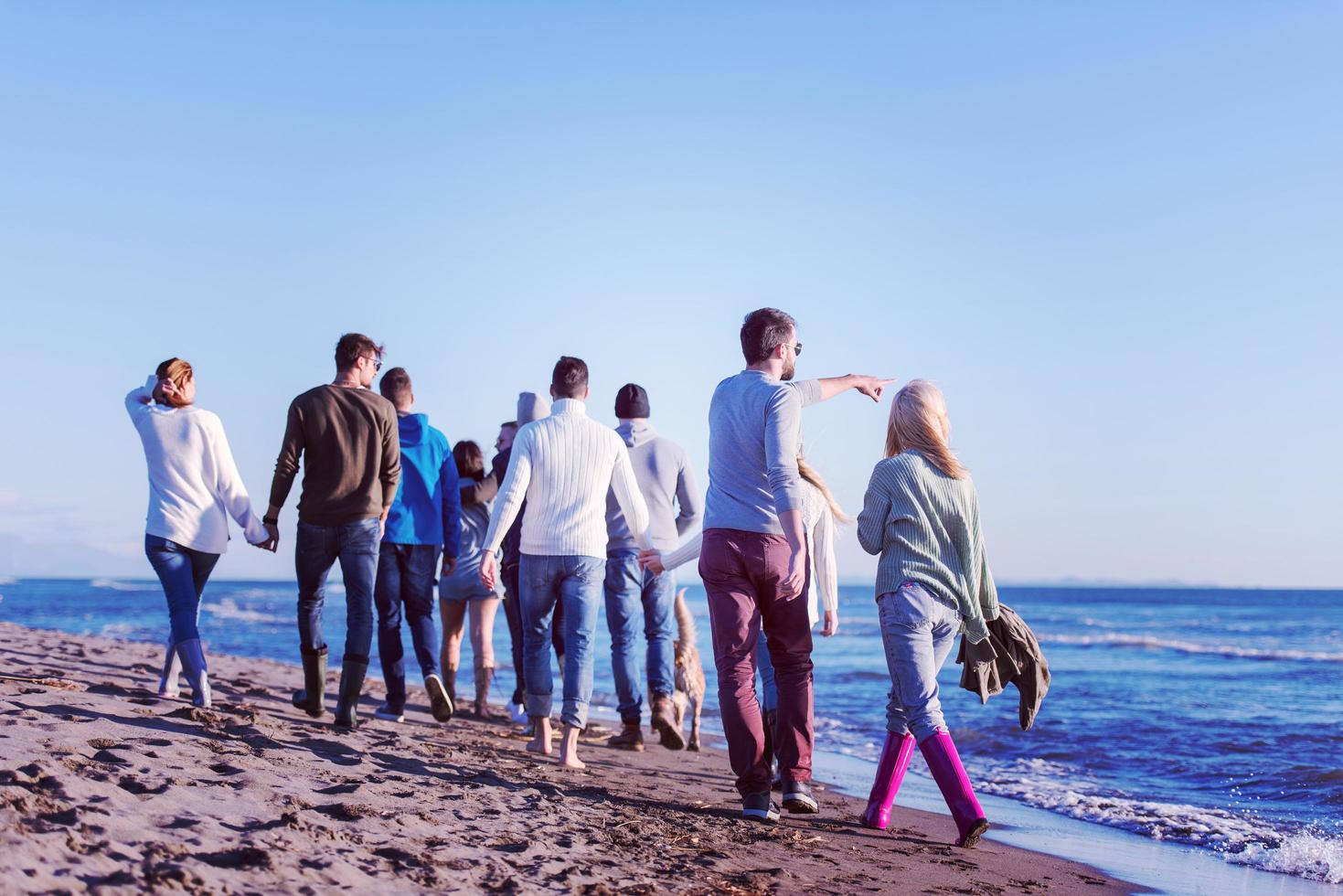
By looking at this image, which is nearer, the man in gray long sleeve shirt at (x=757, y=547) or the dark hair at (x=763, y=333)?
the man in gray long sleeve shirt at (x=757, y=547)

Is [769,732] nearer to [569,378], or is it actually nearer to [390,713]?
[569,378]

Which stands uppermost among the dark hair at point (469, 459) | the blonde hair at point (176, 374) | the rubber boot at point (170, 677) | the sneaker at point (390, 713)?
the blonde hair at point (176, 374)

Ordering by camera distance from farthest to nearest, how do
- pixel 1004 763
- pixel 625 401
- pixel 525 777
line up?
pixel 1004 763
pixel 625 401
pixel 525 777

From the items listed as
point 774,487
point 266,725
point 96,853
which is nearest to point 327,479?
point 266,725

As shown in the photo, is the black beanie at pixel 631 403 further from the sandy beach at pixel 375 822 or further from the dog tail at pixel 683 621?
the sandy beach at pixel 375 822

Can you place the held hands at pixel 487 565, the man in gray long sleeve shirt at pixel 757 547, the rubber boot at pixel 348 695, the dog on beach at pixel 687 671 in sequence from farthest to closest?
the dog on beach at pixel 687 671 < the rubber boot at pixel 348 695 < the held hands at pixel 487 565 < the man in gray long sleeve shirt at pixel 757 547

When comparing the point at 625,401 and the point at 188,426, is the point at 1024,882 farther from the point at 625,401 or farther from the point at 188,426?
the point at 188,426

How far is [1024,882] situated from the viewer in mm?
4125

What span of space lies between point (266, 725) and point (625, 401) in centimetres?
280

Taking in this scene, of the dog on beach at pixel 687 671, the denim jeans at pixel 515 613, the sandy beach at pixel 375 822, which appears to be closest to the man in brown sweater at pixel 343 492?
the sandy beach at pixel 375 822

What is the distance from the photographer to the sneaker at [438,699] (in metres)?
6.50

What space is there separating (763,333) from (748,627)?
1235 millimetres

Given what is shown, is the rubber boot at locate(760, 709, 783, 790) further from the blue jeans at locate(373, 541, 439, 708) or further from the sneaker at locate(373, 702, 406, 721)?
the sneaker at locate(373, 702, 406, 721)

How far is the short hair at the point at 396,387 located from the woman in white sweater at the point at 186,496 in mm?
1082
